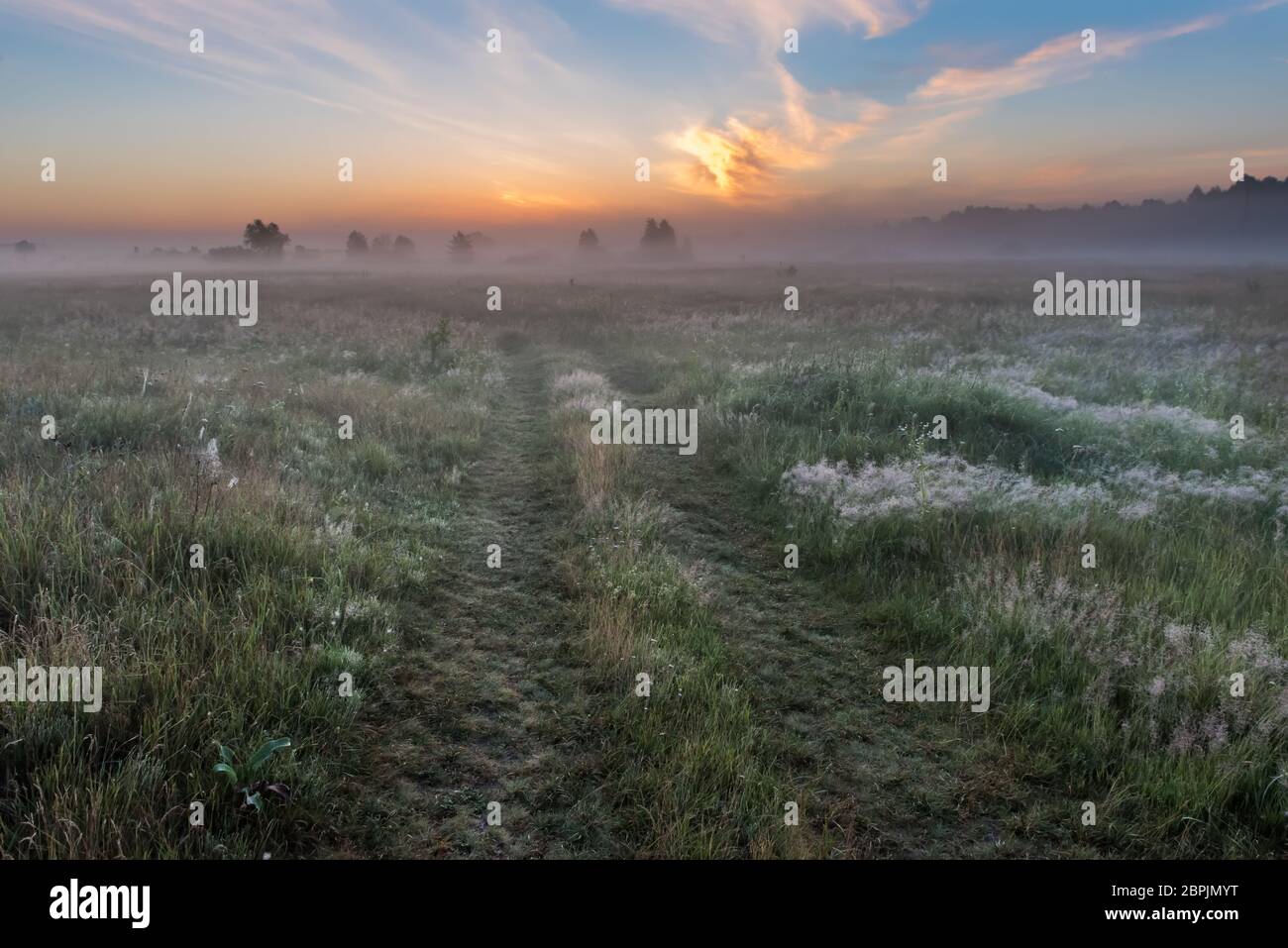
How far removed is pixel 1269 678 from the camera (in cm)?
509

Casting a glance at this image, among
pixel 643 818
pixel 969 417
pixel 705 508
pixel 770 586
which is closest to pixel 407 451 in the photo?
pixel 705 508

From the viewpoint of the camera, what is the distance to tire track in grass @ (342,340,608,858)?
396 centimetres

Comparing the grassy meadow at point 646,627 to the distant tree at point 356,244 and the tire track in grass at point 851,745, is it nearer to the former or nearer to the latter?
the tire track in grass at point 851,745

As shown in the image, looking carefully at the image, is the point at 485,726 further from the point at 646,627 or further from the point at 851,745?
the point at 851,745

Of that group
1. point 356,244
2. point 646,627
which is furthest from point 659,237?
point 646,627

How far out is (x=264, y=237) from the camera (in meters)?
140

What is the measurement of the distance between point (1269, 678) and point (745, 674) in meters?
4.12

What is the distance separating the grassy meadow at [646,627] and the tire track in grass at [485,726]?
0.11ft

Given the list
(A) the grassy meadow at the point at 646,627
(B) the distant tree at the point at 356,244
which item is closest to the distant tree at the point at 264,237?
(B) the distant tree at the point at 356,244

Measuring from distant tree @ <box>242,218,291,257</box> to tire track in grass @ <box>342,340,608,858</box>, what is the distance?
161780 millimetres

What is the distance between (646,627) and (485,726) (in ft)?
6.14

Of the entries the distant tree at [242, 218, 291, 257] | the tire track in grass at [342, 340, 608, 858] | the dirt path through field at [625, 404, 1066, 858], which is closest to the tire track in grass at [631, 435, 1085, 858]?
the dirt path through field at [625, 404, 1066, 858]

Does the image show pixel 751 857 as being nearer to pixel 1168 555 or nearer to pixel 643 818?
pixel 643 818

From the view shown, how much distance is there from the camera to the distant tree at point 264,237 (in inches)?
5438
